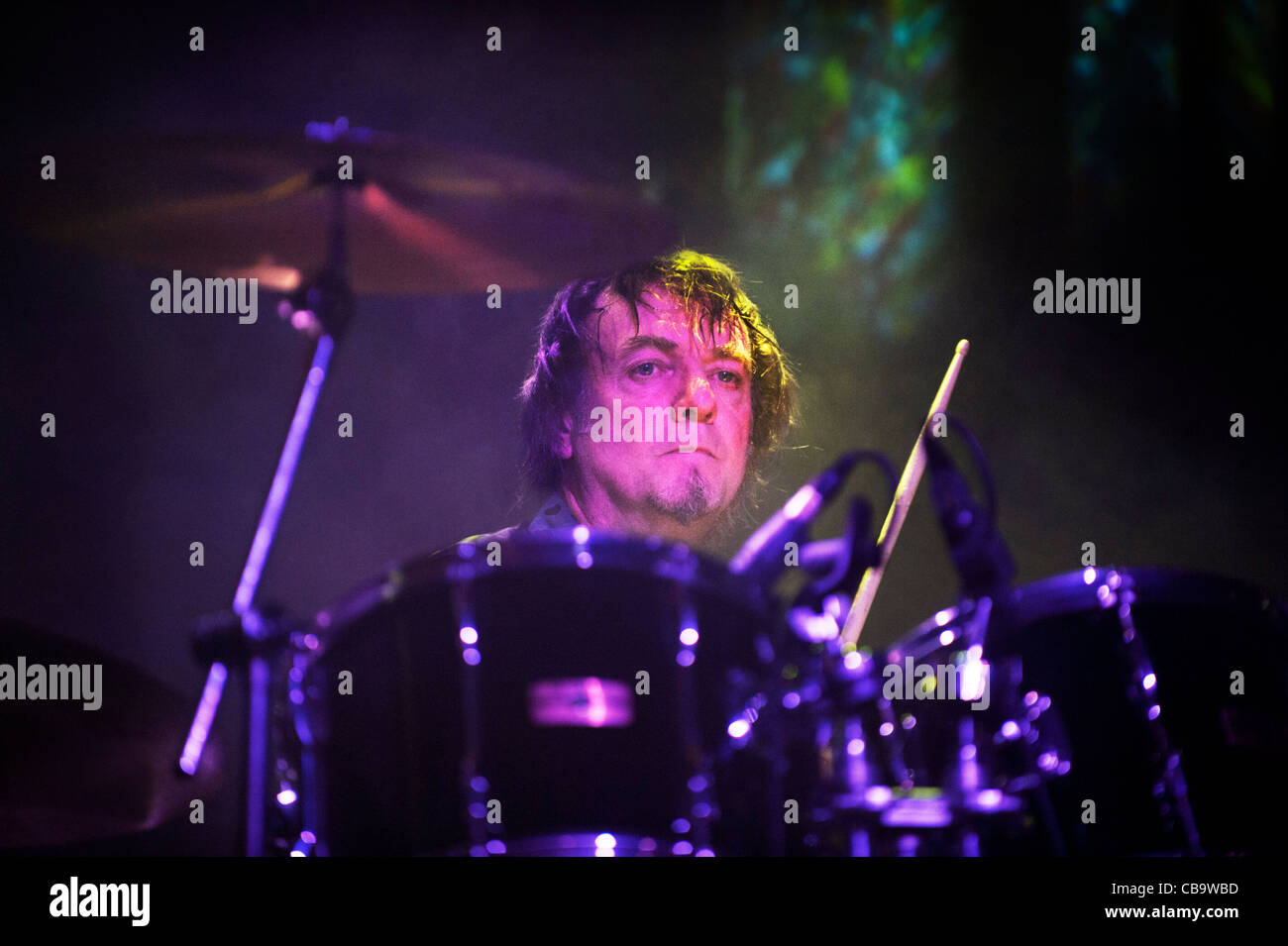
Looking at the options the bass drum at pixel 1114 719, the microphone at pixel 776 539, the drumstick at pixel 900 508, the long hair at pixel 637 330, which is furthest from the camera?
the long hair at pixel 637 330

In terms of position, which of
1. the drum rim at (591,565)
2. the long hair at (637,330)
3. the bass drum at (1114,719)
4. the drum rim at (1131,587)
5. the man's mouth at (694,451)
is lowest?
the bass drum at (1114,719)

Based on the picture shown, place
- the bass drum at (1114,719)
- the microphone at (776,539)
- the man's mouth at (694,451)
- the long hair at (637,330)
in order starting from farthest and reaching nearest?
the long hair at (637,330) → the man's mouth at (694,451) → the bass drum at (1114,719) → the microphone at (776,539)

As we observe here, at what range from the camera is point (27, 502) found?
7.13 feet

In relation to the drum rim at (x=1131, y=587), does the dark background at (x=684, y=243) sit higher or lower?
higher

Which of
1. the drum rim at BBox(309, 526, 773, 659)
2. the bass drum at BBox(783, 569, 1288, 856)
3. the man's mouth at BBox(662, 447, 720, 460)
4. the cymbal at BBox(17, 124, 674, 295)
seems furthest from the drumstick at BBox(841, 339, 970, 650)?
the cymbal at BBox(17, 124, 674, 295)

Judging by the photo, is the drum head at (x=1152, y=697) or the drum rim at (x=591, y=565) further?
the drum head at (x=1152, y=697)

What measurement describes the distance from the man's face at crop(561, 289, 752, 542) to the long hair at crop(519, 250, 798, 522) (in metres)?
0.02

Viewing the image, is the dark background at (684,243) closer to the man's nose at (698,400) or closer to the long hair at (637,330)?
the long hair at (637,330)

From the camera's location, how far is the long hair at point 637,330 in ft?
7.43

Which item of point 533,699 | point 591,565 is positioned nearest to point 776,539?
point 591,565

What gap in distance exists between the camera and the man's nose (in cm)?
214

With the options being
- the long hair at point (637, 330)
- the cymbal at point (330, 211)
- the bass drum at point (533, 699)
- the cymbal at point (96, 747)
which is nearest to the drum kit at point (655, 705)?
the bass drum at point (533, 699)
